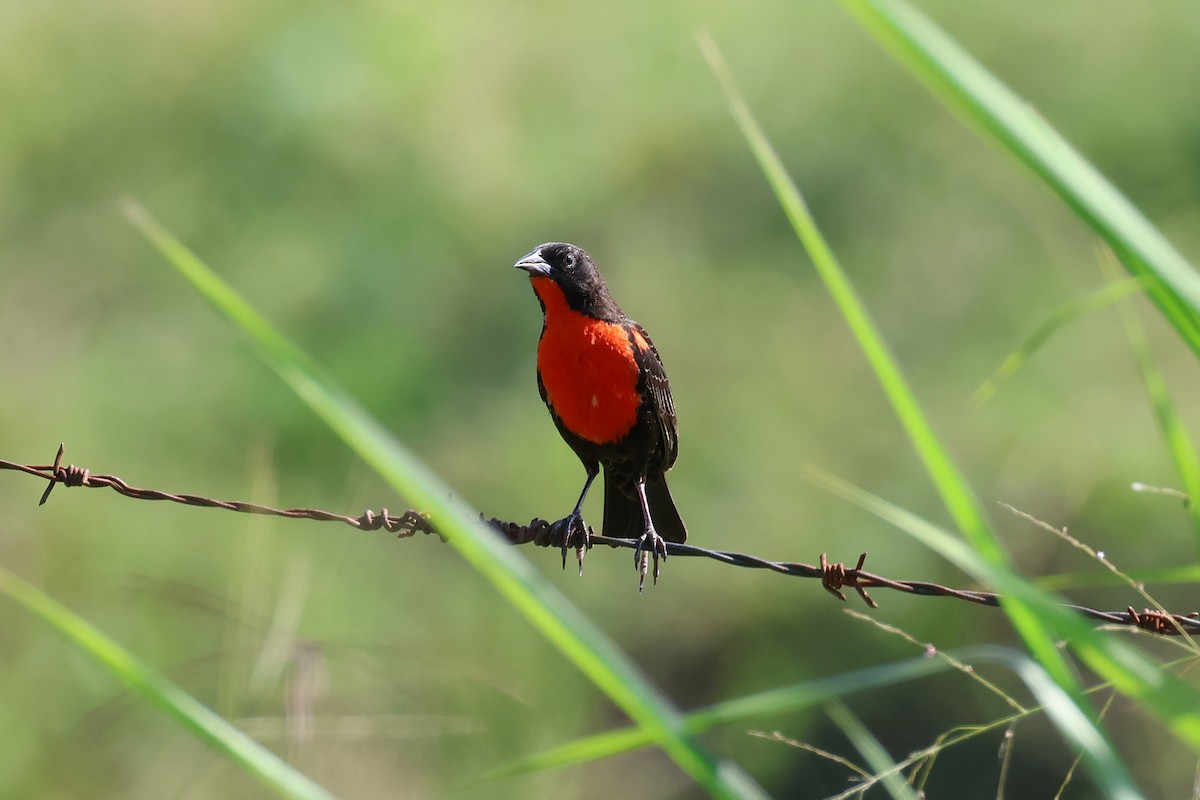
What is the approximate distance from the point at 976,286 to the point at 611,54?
553 cm

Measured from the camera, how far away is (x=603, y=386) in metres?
5.09

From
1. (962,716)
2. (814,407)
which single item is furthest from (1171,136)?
(962,716)

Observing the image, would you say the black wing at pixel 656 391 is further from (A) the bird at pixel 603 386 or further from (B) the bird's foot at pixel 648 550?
(B) the bird's foot at pixel 648 550

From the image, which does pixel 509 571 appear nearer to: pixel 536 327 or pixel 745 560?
pixel 745 560

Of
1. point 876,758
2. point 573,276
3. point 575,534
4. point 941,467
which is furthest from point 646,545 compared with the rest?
point 941,467

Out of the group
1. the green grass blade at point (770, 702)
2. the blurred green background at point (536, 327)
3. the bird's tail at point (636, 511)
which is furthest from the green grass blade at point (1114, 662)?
the blurred green background at point (536, 327)

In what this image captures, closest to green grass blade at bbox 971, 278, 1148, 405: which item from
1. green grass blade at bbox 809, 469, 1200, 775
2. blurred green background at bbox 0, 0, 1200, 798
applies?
green grass blade at bbox 809, 469, 1200, 775

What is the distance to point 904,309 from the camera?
44.7 feet

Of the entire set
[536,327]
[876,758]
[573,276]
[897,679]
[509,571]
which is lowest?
[876,758]

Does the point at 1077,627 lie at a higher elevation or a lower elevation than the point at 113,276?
lower

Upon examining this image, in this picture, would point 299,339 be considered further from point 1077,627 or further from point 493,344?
point 1077,627

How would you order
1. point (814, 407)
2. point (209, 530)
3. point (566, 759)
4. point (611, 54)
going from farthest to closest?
point (611, 54), point (814, 407), point (209, 530), point (566, 759)

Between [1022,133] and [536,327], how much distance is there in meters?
12.1

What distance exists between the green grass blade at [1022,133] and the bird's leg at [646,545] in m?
2.91
